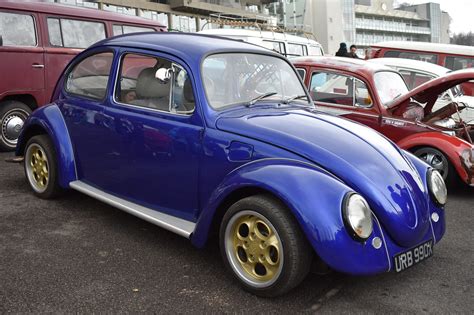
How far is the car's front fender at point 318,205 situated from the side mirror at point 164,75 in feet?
3.92

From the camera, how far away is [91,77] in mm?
4609

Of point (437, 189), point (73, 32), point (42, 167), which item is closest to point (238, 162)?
point (437, 189)

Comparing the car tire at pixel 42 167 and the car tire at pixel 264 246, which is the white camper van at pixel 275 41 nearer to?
the car tire at pixel 42 167

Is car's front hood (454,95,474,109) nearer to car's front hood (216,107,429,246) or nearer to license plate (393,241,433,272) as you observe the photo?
car's front hood (216,107,429,246)

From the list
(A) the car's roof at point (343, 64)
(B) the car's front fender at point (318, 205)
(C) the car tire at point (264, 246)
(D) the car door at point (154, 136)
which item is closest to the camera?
(B) the car's front fender at point (318, 205)

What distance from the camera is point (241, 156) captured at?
3.27 metres

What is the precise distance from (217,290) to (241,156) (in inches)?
35.9

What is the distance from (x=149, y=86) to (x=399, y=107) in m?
3.57

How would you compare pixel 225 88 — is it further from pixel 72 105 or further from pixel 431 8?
pixel 431 8

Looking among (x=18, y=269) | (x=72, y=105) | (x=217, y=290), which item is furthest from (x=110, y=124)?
(x=217, y=290)

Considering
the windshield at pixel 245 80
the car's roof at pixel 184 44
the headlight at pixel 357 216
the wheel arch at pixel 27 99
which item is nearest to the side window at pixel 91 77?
the car's roof at pixel 184 44

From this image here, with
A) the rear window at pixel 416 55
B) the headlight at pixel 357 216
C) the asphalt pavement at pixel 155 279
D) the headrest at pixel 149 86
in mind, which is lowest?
the asphalt pavement at pixel 155 279

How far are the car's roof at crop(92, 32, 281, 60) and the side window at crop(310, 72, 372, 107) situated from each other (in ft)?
8.26

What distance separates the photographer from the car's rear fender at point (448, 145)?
5.55 m
